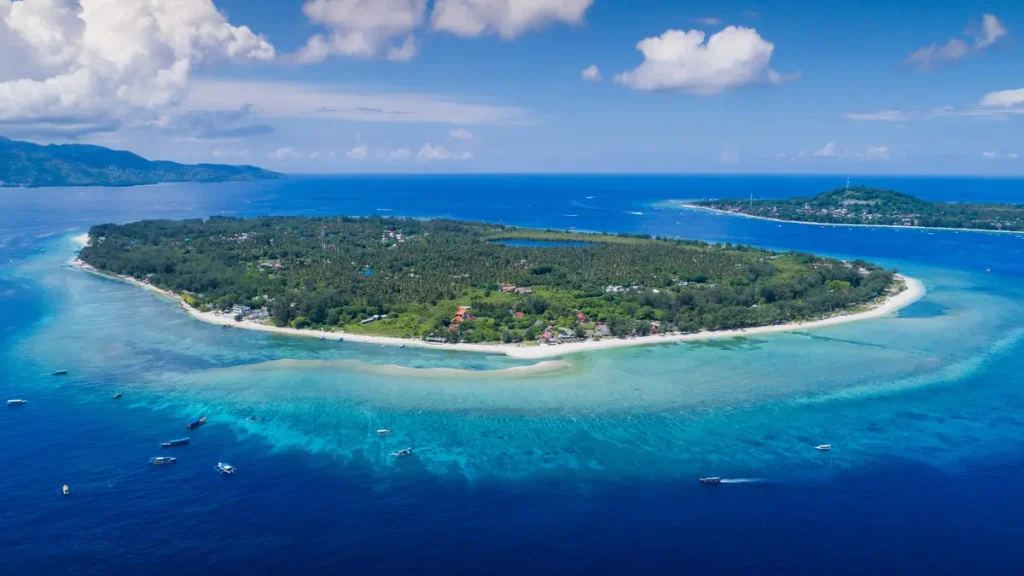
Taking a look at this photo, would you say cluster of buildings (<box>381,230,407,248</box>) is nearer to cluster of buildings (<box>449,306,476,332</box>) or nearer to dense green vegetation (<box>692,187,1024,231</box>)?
cluster of buildings (<box>449,306,476,332</box>)

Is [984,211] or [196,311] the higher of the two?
[984,211]

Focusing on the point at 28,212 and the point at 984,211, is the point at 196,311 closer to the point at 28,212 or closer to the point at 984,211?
the point at 28,212

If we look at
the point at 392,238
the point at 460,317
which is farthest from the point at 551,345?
the point at 392,238

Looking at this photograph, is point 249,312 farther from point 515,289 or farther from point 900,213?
point 900,213

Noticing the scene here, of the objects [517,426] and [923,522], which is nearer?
[923,522]

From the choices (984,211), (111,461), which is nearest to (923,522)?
(111,461)

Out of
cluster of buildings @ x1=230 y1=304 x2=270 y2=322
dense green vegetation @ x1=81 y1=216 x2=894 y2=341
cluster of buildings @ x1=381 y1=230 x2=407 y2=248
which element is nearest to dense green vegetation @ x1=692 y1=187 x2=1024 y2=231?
dense green vegetation @ x1=81 y1=216 x2=894 y2=341

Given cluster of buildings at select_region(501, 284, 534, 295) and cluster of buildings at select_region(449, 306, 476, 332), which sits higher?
cluster of buildings at select_region(501, 284, 534, 295)
